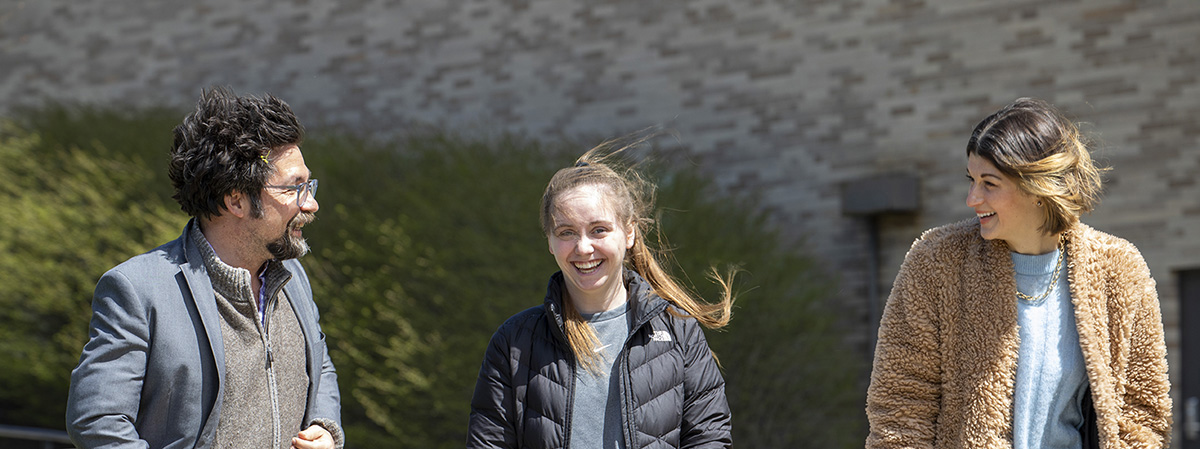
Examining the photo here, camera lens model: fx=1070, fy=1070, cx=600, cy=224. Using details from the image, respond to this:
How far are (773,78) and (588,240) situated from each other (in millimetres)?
6545

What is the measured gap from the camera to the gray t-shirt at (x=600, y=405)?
9.21ft

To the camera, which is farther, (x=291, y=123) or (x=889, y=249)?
(x=889, y=249)

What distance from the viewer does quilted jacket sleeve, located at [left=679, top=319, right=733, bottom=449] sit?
288 cm

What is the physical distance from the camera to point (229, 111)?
2633 mm

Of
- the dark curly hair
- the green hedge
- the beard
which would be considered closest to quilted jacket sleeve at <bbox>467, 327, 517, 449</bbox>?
the beard

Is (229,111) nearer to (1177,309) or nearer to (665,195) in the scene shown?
(665,195)

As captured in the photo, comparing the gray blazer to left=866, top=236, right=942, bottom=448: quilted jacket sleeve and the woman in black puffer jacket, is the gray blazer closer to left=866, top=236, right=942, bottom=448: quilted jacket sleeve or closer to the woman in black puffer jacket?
the woman in black puffer jacket

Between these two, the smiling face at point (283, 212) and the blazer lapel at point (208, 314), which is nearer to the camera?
the blazer lapel at point (208, 314)

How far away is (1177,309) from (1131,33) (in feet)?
6.54

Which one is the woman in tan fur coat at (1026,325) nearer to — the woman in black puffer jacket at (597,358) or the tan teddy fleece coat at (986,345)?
the tan teddy fleece coat at (986,345)

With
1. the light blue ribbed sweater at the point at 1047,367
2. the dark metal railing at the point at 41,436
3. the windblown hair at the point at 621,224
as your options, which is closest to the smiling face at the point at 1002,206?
the light blue ribbed sweater at the point at 1047,367

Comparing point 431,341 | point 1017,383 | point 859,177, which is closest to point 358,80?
point 431,341

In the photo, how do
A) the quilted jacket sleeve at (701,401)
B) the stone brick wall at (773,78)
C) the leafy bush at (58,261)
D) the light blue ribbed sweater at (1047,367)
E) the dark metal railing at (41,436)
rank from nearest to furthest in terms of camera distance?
1. the light blue ribbed sweater at (1047,367)
2. the quilted jacket sleeve at (701,401)
3. the dark metal railing at (41,436)
4. the stone brick wall at (773,78)
5. the leafy bush at (58,261)

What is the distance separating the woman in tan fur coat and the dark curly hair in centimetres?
165
